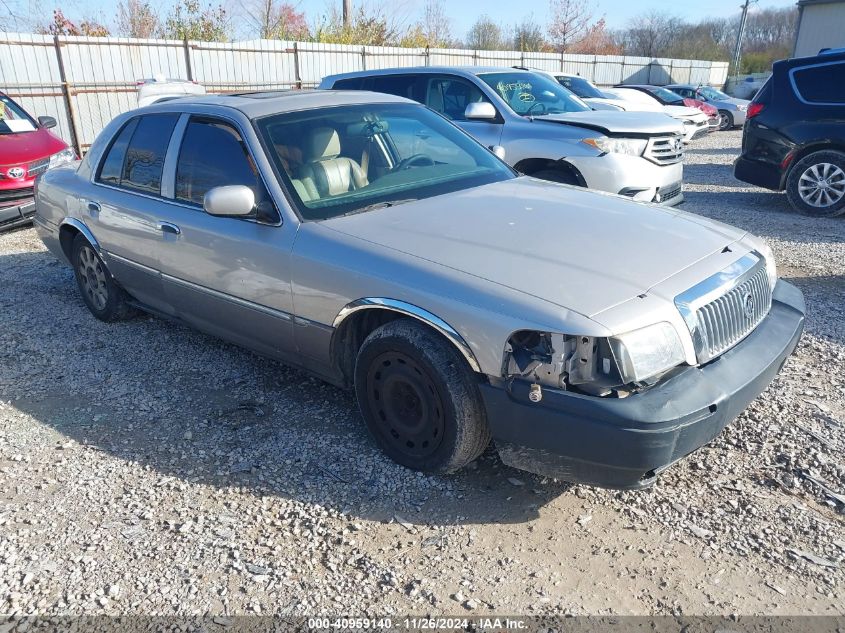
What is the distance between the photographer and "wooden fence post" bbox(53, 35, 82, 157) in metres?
14.1

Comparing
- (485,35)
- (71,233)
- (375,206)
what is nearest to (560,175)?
(375,206)

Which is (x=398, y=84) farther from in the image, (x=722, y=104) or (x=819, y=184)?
(x=722, y=104)

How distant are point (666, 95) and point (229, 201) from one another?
796 inches

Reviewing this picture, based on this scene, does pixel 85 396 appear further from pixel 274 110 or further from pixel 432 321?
pixel 432 321

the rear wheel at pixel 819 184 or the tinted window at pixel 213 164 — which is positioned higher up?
the tinted window at pixel 213 164

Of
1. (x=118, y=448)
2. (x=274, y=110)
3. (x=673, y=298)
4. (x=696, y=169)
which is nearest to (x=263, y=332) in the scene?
(x=118, y=448)

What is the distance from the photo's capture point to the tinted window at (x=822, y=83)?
27.8 ft

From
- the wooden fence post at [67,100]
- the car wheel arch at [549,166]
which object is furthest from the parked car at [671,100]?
the wooden fence post at [67,100]

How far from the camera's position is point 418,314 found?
304cm

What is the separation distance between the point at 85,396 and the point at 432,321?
259 cm

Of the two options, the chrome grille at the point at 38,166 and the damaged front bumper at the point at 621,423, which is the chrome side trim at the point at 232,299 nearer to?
the damaged front bumper at the point at 621,423

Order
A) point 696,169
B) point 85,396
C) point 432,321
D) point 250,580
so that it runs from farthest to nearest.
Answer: point 696,169 → point 85,396 → point 432,321 → point 250,580

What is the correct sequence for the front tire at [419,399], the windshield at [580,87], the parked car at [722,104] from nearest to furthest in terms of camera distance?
the front tire at [419,399] < the windshield at [580,87] < the parked car at [722,104]

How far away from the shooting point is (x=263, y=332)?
390cm
